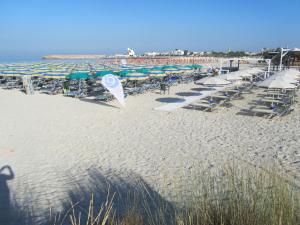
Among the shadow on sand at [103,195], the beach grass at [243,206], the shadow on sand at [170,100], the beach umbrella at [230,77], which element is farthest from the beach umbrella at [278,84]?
the beach grass at [243,206]

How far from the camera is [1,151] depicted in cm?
598

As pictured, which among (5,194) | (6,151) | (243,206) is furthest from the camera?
(6,151)

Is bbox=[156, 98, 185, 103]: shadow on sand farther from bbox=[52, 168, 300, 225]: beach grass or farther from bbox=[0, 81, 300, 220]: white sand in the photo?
bbox=[52, 168, 300, 225]: beach grass

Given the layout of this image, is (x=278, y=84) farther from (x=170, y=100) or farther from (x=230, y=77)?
(x=170, y=100)

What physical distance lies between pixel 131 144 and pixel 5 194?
9.48ft

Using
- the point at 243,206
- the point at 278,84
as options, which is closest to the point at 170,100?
the point at 278,84

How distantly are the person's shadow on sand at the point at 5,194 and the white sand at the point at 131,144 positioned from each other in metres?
0.11

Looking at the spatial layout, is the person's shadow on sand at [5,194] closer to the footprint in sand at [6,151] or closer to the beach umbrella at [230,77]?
the footprint in sand at [6,151]

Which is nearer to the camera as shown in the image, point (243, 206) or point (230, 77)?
point (243, 206)

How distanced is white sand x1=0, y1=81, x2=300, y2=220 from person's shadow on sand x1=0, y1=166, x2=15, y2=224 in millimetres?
106

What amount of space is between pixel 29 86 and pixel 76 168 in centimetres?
1058

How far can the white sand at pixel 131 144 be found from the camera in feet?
14.9

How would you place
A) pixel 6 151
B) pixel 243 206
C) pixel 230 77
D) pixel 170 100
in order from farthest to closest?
pixel 230 77 < pixel 170 100 < pixel 6 151 < pixel 243 206

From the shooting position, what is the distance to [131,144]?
6305 mm
